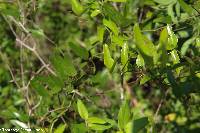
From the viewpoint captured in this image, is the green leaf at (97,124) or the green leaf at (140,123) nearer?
the green leaf at (140,123)

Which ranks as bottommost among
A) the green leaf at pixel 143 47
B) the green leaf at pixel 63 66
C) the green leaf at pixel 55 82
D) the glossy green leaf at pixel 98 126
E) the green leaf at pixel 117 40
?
the glossy green leaf at pixel 98 126

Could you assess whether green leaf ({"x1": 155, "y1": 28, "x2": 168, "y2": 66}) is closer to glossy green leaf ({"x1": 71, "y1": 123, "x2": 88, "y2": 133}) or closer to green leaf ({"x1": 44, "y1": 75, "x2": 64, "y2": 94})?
glossy green leaf ({"x1": 71, "y1": 123, "x2": 88, "y2": 133})

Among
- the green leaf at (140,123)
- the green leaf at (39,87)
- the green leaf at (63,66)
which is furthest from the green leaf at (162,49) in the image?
the green leaf at (39,87)

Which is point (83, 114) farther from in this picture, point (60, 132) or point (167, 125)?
point (167, 125)

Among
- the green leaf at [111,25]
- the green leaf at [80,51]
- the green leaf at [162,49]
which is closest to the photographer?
the green leaf at [162,49]

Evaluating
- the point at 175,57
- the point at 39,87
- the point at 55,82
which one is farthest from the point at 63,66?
the point at 175,57

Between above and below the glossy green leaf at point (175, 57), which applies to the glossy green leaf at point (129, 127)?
below

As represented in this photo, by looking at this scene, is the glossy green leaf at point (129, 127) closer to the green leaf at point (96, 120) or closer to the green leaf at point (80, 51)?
the green leaf at point (96, 120)

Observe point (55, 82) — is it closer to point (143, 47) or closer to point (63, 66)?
point (63, 66)
